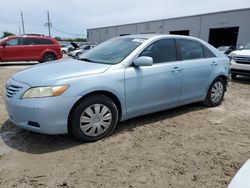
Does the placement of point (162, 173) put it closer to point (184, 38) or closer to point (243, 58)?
point (184, 38)

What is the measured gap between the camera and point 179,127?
154 inches

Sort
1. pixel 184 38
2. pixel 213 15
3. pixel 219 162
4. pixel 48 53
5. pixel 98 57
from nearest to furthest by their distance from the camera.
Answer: pixel 219 162 → pixel 98 57 → pixel 184 38 → pixel 48 53 → pixel 213 15

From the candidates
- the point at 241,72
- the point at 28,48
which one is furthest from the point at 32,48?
the point at 241,72

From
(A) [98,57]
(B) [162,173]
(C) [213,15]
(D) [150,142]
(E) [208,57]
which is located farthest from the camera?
(C) [213,15]

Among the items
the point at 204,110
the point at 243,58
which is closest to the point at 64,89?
the point at 204,110

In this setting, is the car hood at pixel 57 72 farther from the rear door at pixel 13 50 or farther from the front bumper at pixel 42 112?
the rear door at pixel 13 50

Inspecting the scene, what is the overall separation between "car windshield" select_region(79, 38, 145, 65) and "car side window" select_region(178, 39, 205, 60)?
0.89m

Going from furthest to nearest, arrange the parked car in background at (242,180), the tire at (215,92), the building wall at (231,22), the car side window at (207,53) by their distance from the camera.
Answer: the building wall at (231,22) → the tire at (215,92) → the car side window at (207,53) → the parked car in background at (242,180)

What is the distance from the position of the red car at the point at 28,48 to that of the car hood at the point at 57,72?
10.7m

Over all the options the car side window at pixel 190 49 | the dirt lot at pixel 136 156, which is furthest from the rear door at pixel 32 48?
the car side window at pixel 190 49

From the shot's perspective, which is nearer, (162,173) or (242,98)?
(162,173)

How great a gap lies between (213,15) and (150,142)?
2746 cm

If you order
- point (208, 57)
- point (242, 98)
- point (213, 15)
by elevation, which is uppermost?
point (213, 15)

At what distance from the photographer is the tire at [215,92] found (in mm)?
4918
